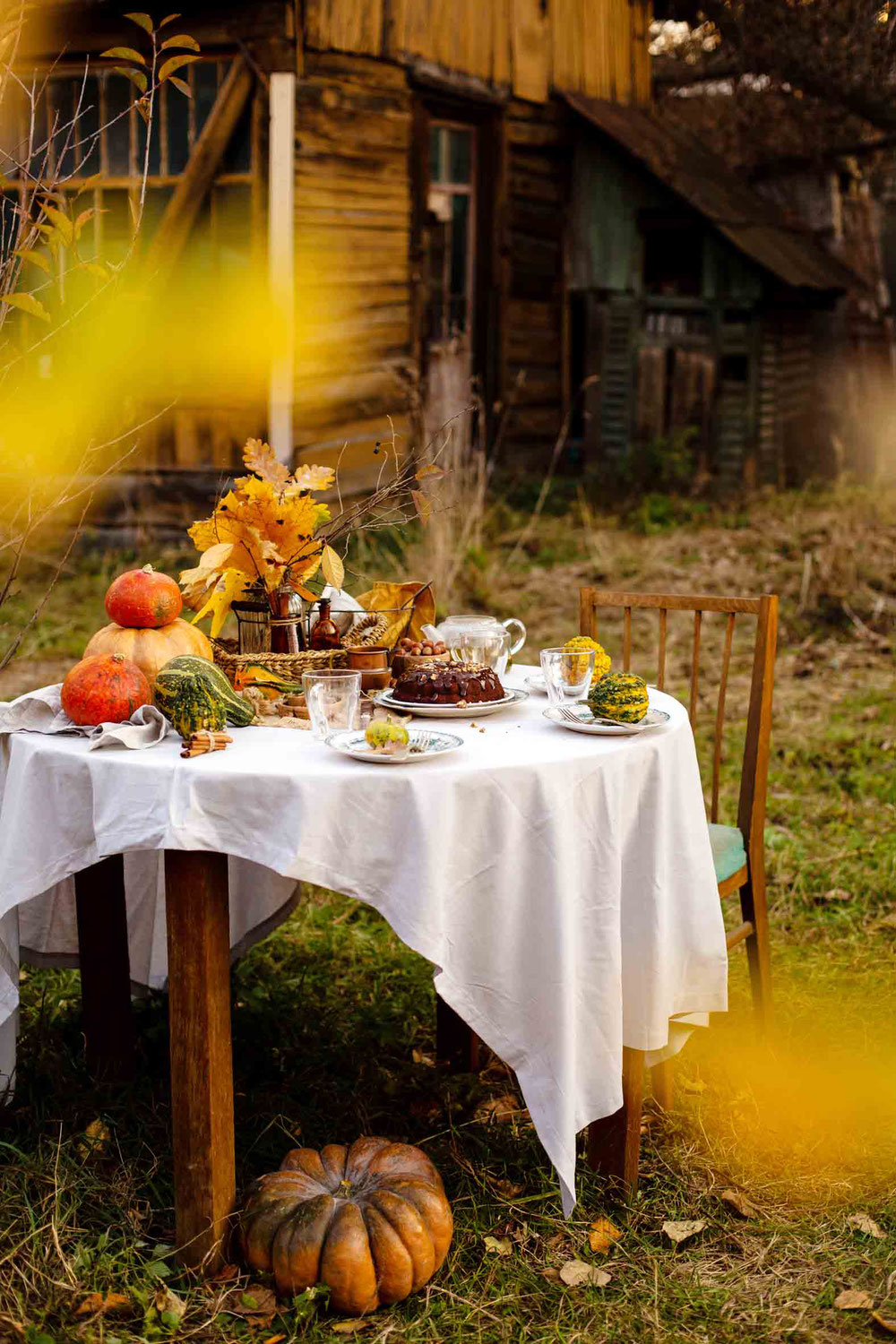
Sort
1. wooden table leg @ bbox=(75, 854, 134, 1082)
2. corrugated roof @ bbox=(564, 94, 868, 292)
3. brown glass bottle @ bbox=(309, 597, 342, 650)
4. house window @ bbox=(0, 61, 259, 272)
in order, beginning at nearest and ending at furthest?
brown glass bottle @ bbox=(309, 597, 342, 650), wooden table leg @ bbox=(75, 854, 134, 1082), house window @ bbox=(0, 61, 259, 272), corrugated roof @ bbox=(564, 94, 868, 292)

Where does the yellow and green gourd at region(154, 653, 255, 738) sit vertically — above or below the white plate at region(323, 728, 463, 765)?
above

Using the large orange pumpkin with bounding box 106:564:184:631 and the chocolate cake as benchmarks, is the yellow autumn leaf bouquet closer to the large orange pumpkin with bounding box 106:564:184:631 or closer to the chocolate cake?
the large orange pumpkin with bounding box 106:564:184:631

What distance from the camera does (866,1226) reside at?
290 cm

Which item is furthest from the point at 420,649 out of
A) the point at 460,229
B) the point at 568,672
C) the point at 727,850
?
the point at 460,229

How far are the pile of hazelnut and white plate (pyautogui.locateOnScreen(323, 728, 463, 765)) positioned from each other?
34cm

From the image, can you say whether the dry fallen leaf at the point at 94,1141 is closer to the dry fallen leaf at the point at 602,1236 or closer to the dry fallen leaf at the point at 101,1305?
the dry fallen leaf at the point at 101,1305

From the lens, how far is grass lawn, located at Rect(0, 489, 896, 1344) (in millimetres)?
2600

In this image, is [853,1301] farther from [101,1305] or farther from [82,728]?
[82,728]

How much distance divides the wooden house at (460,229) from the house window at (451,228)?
22 mm

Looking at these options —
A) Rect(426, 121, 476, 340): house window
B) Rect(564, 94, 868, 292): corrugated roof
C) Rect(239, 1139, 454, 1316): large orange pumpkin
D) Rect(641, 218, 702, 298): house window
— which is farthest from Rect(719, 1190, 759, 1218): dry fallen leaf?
Rect(641, 218, 702, 298): house window

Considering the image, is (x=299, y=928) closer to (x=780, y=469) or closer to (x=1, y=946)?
(x=1, y=946)

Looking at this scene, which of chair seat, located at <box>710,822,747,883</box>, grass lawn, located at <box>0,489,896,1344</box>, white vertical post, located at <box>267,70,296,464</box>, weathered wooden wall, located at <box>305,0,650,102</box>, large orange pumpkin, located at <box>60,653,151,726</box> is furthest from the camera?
weathered wooden wall, located at <box>305,0,650,102</box>

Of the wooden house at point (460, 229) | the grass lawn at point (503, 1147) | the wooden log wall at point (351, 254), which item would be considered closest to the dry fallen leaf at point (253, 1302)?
the grass lawn at point (503, 1147)

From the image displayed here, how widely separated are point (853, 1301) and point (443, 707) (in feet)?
4.78
